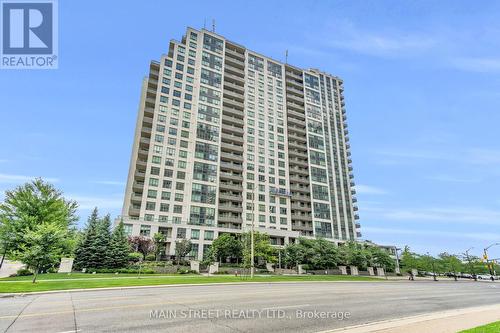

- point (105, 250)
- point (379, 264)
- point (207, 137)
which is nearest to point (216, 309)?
point (105, 250)

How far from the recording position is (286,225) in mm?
77875

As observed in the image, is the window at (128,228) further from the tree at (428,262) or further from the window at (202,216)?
the tree at (428,262)

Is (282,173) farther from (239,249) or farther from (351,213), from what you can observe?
(239,249)

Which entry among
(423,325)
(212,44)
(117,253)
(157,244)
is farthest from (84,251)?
(212,44)

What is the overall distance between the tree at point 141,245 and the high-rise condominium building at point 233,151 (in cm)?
548

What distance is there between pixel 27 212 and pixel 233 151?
51.2 metres

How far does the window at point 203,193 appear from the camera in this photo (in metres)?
69.4

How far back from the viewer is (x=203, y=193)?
70.6m

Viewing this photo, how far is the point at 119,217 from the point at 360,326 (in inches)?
2344

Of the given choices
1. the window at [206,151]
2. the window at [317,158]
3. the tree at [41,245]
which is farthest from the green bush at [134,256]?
the window at [317,158]

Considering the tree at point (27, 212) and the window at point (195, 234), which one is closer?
the tree at point (27, 212)

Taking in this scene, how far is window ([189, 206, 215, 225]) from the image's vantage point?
220 ft

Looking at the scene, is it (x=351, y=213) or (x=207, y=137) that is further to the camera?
(x=351, y=213)

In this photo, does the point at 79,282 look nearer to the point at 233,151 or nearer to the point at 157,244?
Result: the point at 157,244
